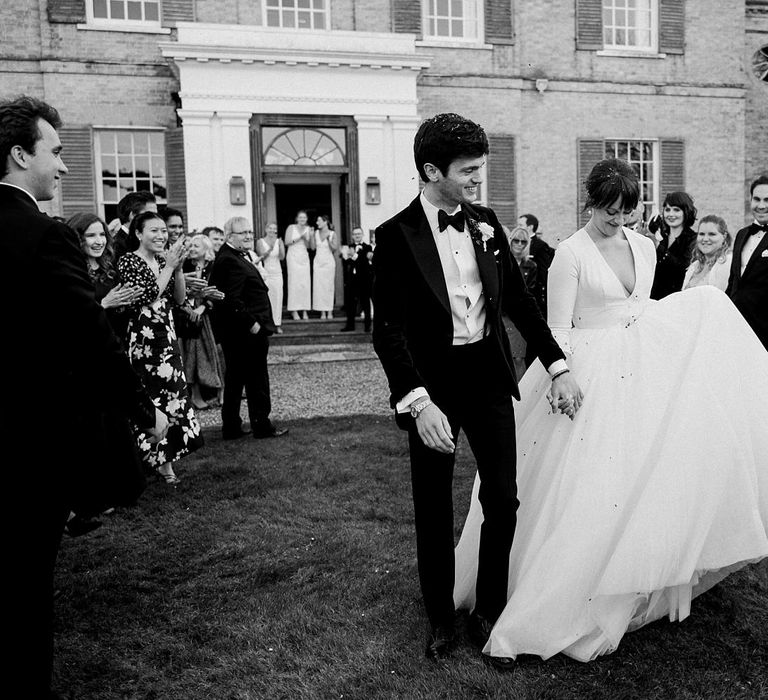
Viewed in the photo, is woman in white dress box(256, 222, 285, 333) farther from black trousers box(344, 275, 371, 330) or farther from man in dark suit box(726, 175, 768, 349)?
man in dark suit box(726, 175, 768, 349)

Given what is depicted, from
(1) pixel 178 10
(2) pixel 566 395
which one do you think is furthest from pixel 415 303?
(1) pixel 178 10

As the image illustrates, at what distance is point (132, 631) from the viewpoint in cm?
351

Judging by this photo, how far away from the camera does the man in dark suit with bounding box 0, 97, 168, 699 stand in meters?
2.26

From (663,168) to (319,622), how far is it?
53.5 ft

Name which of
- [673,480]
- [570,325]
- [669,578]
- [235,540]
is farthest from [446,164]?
[235,540]

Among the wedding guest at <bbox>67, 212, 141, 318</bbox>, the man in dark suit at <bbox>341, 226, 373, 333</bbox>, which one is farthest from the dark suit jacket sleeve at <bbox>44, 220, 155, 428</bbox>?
the man in dark suit at <bbox>341, 226, 373, 333</bbox>

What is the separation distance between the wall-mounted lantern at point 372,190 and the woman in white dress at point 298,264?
57.8 inches

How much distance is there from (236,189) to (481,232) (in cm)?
1205

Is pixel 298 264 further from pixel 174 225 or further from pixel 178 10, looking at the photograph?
pixel 174 225

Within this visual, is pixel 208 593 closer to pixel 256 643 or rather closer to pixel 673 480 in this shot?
pixel 256 643

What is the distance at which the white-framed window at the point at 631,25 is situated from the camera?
17.2 metres

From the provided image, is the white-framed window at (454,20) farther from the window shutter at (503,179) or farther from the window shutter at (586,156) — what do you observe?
the window shutter at (586,156)

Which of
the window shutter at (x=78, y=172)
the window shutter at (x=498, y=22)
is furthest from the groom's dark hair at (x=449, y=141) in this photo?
the window shutter at (x=498, y=22)

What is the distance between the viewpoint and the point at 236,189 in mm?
14500
